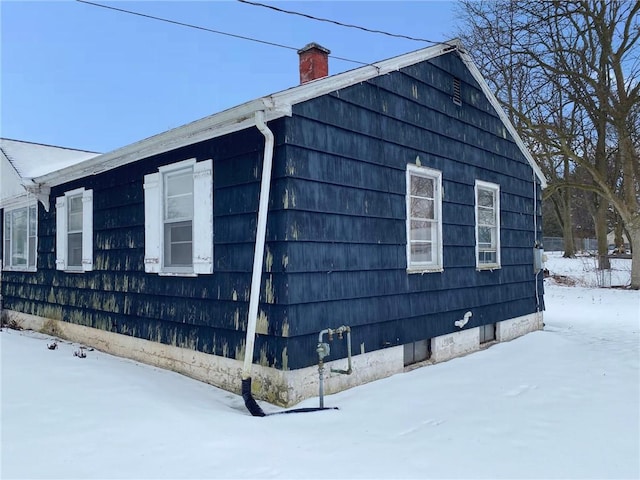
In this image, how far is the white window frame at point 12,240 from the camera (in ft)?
31.8

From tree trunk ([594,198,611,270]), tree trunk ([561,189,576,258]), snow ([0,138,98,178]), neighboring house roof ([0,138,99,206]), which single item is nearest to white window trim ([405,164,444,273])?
neighboring house roof ([0,138,99,206])

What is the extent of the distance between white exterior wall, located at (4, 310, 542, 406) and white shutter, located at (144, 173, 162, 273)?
1.10 meters

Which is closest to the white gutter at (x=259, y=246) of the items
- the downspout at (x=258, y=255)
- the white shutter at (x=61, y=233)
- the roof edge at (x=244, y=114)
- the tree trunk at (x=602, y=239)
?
the downspout at (x=258, y=255)

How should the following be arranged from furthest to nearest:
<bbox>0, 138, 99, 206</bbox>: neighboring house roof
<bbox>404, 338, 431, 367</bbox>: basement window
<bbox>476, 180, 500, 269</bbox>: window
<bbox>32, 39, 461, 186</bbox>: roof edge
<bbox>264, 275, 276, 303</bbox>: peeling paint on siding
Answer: <bbox>0, 138, 99, 206</bbox>: neighboring house roof → <bbox>476, 180, 500, 269</bbox>: window → <bbox>404, 338, 431, 367</bbox>: basement window → <bbox>264, 275, 276, 303</bbox>: peeling paint on siding → <bbox>32, 39, 461, 186</bbox>: roof edge

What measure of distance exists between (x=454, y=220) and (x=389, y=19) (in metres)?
4.60

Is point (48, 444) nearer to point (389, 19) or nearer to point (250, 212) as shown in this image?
point (250, 212)

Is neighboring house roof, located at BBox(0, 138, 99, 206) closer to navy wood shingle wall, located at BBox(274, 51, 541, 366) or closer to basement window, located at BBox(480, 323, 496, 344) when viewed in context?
navy wood shingle wall, located at BBox(274, 51, 541, 366)

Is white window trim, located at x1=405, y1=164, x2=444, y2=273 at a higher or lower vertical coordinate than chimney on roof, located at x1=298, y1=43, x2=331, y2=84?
lower

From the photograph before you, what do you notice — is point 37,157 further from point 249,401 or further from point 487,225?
point 487,225

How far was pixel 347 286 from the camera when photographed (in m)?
5.44

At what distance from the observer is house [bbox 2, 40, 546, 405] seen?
4.91 metres

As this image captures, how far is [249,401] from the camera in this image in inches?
184

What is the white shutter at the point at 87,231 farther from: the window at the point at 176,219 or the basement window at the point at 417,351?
the basement window at the point at 417,351

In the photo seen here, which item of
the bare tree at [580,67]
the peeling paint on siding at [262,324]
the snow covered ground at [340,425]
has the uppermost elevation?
the bare tree at [580,67]
